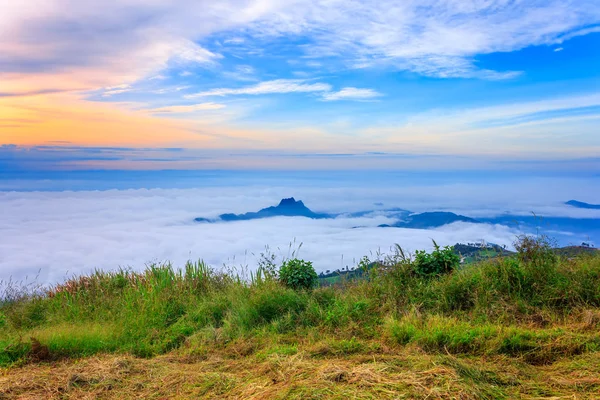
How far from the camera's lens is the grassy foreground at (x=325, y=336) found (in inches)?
144

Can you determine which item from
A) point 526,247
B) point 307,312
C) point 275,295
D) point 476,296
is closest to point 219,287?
point 275,295

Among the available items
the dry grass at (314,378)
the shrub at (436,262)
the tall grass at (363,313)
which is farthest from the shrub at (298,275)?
the dry grass at (314,378)

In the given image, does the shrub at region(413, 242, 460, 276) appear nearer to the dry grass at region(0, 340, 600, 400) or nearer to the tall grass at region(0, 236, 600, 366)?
the tall grass at region(0, 236, 600, 366)

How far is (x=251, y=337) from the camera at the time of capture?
214 inches

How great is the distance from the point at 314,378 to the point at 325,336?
69.7 inches

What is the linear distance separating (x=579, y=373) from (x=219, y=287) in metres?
5.96

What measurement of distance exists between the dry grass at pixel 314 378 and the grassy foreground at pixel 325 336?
0.05 ft

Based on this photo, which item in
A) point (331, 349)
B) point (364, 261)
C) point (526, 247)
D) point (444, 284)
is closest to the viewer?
point (331, 349)

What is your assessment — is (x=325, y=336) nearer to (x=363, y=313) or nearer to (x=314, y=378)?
(x=363, y=313)

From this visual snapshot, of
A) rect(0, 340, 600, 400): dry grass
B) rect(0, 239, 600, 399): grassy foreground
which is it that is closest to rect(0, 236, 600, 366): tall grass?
rect(0, 239, 600, 399): grassy foreground

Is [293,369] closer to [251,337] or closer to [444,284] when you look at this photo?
[251,337]

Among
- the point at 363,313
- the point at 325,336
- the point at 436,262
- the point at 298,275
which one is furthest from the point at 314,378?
the point at 436,262

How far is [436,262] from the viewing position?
23.8 feet

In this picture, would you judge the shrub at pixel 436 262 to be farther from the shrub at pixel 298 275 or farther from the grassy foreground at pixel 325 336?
the shrub at pixel 298 275
